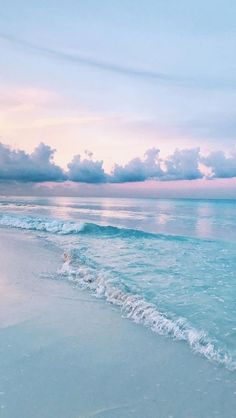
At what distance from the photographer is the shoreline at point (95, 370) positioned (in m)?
3.95

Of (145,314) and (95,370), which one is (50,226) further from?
(95,370)

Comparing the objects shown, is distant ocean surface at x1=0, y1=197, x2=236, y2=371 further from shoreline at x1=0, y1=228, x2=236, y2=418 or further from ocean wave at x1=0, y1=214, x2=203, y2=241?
ocean wave at x1=0, y1=214, x2=203, y2=241

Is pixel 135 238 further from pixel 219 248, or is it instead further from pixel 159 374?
pixel 159 374

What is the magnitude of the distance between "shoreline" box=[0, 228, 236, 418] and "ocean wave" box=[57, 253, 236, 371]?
0.68 feet

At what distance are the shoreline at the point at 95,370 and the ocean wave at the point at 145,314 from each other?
21cm

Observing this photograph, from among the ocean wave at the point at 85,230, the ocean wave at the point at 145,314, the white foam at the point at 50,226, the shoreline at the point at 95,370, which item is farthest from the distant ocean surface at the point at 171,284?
the white foam at the point at 50,226

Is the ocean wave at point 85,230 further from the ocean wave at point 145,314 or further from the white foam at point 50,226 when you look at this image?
the ocean wave at point 145,314

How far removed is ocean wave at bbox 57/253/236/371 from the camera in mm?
5484

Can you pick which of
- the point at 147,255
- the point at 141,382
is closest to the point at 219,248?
the point at 147,255

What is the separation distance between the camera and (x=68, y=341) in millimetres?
5609

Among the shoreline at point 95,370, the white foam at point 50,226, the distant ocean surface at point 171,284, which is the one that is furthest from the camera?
the white foam at point 50,226

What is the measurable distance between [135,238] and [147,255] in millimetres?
6208

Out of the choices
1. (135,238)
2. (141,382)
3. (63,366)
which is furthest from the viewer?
(135,238)

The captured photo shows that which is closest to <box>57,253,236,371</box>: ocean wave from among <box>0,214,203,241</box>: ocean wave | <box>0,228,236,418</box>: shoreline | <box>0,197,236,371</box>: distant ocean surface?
<box>0,197,236,371</box>: distant ocean surface
